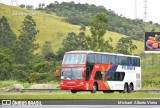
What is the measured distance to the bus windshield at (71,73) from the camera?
33.2 m

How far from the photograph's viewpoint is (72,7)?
5931 cm

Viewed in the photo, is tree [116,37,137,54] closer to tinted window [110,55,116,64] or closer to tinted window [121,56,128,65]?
tinted window [121,56,128,65]

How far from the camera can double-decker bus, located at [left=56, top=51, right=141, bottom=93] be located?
3319 centimetres

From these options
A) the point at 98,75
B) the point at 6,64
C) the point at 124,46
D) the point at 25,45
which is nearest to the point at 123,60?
the point at 98,75

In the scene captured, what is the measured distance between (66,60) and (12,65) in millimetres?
11866

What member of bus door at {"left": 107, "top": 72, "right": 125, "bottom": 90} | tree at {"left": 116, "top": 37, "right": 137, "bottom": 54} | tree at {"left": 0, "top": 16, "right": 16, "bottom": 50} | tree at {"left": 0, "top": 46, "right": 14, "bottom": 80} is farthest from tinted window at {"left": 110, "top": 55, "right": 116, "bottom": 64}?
tree at {"left": 0, "top": 16, "right": 16, "bottom": 50}

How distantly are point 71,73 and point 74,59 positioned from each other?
2.85 feet

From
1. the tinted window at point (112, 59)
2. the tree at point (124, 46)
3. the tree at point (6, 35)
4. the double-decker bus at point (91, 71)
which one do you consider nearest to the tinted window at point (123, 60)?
the double-decker bus at point (91, 71)

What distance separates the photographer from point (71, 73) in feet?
110

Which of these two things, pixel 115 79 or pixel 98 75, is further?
pixel 115 79

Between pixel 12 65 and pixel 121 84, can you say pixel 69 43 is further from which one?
pixel 121 84

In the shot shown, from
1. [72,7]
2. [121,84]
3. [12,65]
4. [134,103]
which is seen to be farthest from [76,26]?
[134,103]

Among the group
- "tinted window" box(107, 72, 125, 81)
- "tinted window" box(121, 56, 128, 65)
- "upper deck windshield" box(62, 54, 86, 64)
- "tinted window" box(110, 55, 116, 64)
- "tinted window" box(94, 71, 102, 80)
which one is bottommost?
"tinted window" box(107, 72, 125, 81)

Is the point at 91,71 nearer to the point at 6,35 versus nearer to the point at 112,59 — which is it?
the point at 112,59
